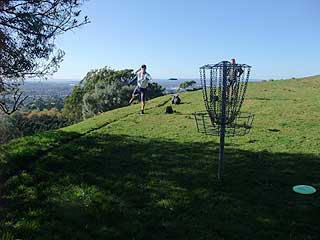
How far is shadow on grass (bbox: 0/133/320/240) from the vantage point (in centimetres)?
411

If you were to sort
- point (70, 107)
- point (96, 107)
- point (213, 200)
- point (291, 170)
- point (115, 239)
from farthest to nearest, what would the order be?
1. point (70, 107)
2. point (96, 107)
3. point (291, 170)
4. point (213, 200)
5. point (115, 239)

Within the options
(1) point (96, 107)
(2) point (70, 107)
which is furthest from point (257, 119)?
(2) point (70, 107)

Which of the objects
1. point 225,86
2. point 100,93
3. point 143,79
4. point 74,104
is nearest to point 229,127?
point 225,86

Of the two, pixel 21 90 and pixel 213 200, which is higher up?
pixel 21 90

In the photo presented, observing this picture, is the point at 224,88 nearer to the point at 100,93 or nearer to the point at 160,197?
the point at 160,197

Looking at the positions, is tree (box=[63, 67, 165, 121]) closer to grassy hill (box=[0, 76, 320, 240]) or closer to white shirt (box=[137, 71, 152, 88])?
white shirt (box=[137, 71, 152, 88])

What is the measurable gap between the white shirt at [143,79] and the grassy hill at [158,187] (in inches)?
201

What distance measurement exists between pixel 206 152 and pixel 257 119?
17.3ft

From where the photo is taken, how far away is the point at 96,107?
134 ft

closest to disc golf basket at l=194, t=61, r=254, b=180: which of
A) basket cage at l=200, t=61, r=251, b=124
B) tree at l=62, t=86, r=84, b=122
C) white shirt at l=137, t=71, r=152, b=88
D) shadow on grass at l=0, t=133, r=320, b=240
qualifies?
basket cage at l=200, t=61, r=251, b=124

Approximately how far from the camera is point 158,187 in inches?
220

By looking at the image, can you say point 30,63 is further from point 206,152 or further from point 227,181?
point 227,181

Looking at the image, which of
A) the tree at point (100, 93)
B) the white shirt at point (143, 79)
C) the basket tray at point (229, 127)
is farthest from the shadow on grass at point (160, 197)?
the tree at point (100, 93)

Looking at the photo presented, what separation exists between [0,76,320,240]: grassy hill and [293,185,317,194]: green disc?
0.12 metres
